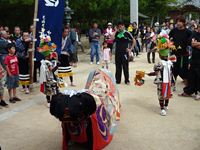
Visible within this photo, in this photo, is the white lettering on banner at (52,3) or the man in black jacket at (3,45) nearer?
the white lettering on banner at (52,3)

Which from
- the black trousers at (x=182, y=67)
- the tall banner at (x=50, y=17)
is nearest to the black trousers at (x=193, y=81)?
the black trousers at (x=182, y=67)

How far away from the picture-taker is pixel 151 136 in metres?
5.66

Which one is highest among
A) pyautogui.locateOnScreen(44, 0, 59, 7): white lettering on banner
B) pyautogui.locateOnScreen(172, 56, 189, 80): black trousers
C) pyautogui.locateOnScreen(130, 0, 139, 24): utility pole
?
pyautogui.locateOnScreen(130, 0, 139, 24): utility pole

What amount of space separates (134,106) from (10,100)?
9.18ft

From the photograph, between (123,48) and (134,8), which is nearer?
(123,48)

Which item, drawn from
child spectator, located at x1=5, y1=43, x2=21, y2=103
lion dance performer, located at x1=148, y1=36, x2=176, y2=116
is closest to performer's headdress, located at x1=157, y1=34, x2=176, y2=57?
lion dance performer, located at x1=148, y1=36, x2=176, y2=116

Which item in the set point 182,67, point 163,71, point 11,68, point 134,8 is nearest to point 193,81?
point 182,67

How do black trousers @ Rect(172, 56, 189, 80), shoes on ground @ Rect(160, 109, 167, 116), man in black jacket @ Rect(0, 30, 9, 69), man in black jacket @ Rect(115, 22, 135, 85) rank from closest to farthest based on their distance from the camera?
shoes on ground @ Rect(160, 109, 167, 116) → black trousers @ Rect(172, 56, 189, 80) → man in black jacket @ Rect(115, 22, 135, 85) → man in black jacket @ Rect(0, 30, 9, 69)

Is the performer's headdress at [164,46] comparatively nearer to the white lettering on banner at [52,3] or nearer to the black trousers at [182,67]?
the black trousers at [182,67]

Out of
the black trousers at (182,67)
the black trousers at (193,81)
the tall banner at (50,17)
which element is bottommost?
the black trousers at (193,81)

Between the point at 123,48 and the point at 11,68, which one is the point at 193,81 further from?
the point at 11,68

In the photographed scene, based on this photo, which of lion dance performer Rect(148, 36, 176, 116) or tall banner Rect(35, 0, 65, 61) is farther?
tall banner Rect(35, 0, 65, 61)

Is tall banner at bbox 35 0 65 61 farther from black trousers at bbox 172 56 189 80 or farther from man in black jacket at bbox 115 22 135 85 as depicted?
black trousers at bbox 172 56 189 80

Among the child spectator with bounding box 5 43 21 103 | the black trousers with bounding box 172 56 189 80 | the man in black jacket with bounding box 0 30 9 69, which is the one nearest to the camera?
the child spectator with bounding box 5 43 21 103
